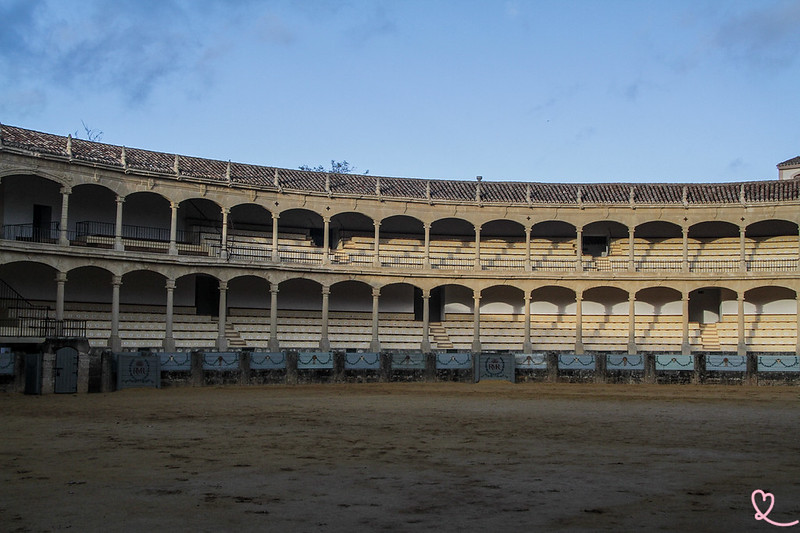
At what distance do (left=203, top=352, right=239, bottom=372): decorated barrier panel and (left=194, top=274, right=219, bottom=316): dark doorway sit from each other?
13.3 m

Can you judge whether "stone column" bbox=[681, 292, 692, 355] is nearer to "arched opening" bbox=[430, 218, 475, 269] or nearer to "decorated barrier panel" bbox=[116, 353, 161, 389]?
"arched opening" bbox=[430, 218, 475, 269]

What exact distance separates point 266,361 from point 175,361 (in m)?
3.27

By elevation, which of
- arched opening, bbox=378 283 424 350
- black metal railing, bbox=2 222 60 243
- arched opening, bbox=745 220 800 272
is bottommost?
arched opening, bbox=378 283 424 350

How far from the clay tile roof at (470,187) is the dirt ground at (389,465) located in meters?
18.7

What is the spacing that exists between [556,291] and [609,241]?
4.12 meters

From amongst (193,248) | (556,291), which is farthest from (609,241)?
(193,248)

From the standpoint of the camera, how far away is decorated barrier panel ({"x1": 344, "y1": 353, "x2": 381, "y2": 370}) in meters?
31.2

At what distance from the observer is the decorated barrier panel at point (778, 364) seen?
104 ft

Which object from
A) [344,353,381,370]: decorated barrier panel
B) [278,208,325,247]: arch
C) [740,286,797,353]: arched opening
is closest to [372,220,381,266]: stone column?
[278,208,325,247]: arch

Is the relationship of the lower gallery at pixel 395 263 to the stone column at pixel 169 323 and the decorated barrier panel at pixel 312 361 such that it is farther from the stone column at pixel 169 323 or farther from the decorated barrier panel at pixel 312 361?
the decorated barrier panel at pixel 312 361

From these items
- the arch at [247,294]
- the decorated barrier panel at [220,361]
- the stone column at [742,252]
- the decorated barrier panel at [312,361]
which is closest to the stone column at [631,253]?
the stone column at [742,252]

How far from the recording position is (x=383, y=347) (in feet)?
139

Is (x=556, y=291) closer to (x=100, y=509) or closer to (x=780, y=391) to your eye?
(x=780, y=391)

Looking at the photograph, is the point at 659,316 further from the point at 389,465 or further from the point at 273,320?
the point at 389,465
